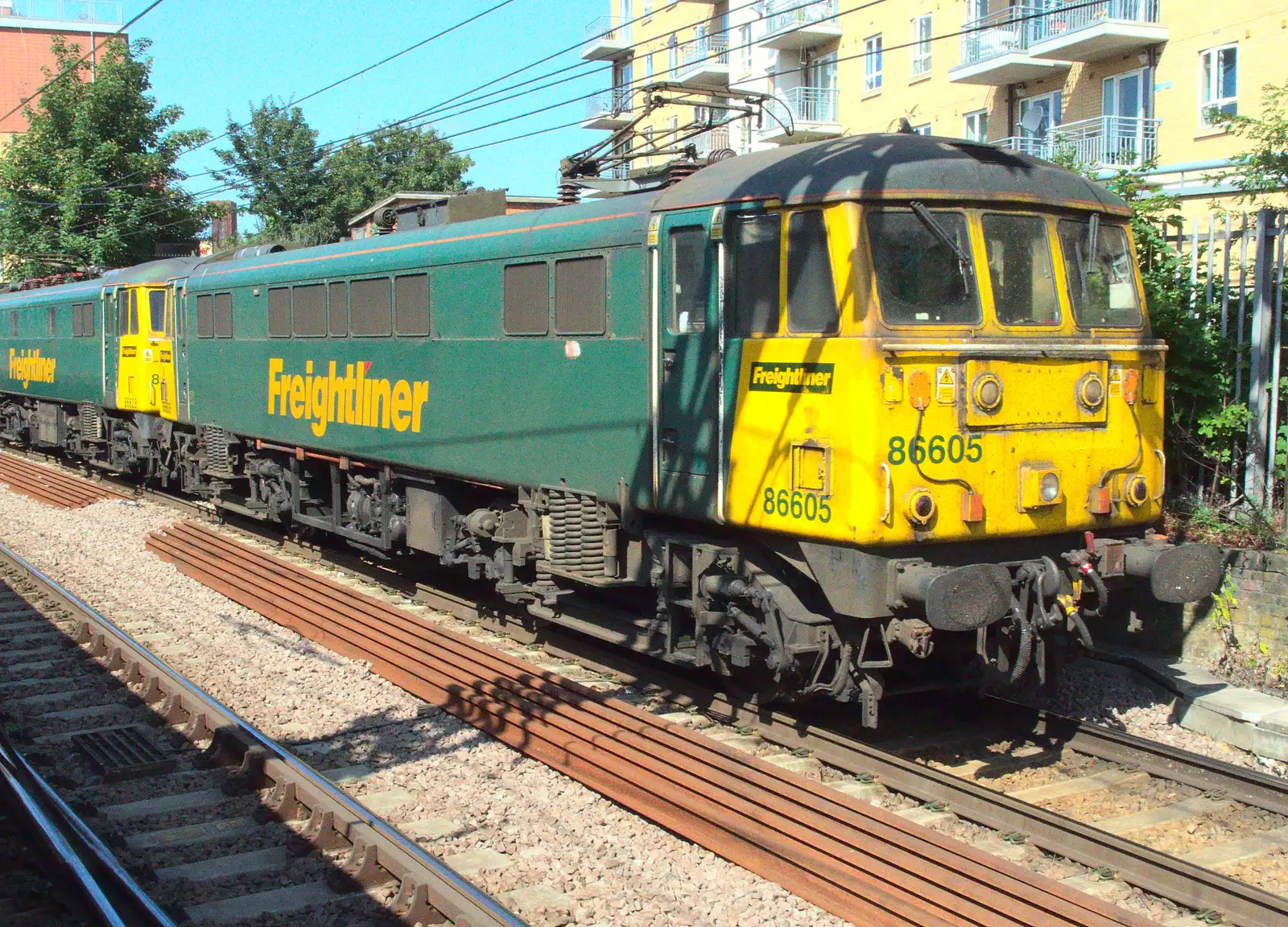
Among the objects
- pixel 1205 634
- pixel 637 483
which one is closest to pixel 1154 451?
pixel 1205 634

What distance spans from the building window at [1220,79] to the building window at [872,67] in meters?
9.84

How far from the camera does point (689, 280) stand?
770 centimetres

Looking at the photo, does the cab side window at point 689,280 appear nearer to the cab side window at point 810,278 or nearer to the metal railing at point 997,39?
the cab side window at point 810,278

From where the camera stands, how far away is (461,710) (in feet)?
27.4

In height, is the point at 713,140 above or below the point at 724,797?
above

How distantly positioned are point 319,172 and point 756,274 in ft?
141

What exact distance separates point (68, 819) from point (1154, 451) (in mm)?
6470

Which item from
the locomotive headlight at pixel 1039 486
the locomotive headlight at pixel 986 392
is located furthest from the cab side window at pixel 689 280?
the locomotive headlight at pixel 1039 486

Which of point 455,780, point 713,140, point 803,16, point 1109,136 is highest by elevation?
point 803,16

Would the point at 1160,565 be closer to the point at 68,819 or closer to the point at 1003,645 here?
the point at 1003,645

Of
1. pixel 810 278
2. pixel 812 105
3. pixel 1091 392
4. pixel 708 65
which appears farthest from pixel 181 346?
pixel 708 65

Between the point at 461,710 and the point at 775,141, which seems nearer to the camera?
the point at 461,710

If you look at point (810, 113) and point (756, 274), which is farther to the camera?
point (810, 113)

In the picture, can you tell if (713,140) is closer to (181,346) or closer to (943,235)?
(181,346)
